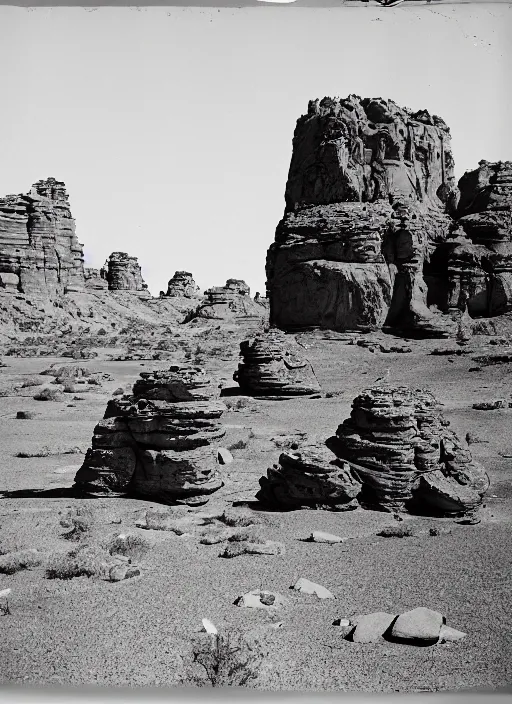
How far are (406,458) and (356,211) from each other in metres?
19.4

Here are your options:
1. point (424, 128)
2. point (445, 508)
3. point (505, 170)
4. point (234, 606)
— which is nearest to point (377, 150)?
point (424, 128)

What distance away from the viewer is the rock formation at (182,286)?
92537mm

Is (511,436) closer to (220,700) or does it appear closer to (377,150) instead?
(220,700)

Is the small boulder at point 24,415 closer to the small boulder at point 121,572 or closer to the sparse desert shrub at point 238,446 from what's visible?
the sparse desert shrub at point 238,446

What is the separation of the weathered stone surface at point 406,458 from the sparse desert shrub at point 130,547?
10.1ft

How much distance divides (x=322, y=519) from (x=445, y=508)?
5.21 feet

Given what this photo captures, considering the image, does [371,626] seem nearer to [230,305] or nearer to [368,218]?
[368,218]

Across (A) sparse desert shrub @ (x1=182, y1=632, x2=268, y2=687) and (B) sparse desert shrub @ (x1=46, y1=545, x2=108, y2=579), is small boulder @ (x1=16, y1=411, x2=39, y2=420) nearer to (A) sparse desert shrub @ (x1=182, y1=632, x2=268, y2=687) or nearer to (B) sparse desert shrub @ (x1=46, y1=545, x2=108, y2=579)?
(B) sparse desert shrub @ (x1=46, y1=545, x2=108, y2=579)

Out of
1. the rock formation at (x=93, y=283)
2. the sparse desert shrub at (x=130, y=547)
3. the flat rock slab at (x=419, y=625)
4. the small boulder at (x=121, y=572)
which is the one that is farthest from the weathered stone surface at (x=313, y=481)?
the rock formation at (x=93, y=283)

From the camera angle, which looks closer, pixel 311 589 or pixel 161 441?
pixel 311 589

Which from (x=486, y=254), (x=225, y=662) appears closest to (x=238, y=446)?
(x=225, y=662)

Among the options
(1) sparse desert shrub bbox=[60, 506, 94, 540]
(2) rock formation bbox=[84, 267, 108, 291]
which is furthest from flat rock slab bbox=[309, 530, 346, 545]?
(2) rock formation bbox=[84, 267, 108, 291]

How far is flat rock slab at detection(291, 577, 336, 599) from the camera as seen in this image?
626 cm

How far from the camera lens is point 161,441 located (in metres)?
9.15
